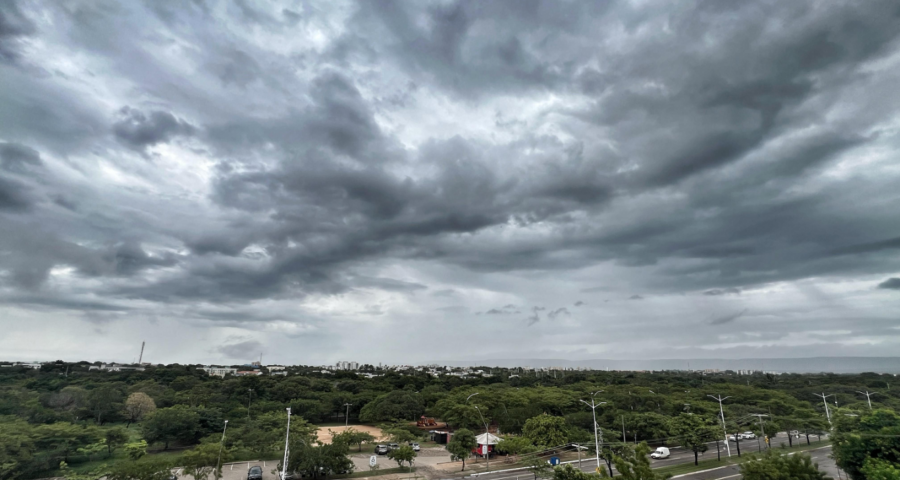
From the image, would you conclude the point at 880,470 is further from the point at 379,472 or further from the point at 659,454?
the point at 379,472

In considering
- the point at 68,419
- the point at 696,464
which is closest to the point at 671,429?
the point at 696,464

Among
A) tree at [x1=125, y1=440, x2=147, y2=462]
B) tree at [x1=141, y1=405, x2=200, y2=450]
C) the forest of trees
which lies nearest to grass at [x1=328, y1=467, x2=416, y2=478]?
the forest of trees

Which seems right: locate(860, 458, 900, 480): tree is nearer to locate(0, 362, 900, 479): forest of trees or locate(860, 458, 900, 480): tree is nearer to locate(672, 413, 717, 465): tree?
locate(0, 362, 900, 479): forest of trees

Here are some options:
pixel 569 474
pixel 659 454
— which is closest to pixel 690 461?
pixel 659 454

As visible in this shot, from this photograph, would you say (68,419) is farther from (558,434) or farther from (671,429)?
(671,429)

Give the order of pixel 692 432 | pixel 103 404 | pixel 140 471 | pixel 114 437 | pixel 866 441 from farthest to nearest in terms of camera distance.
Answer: pixel 103 404, pixel 114 437, pixel 692 432, pixel 140 471, pixel 866 441

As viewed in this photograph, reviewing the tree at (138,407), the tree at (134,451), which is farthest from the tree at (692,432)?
the tree at (138,407)
